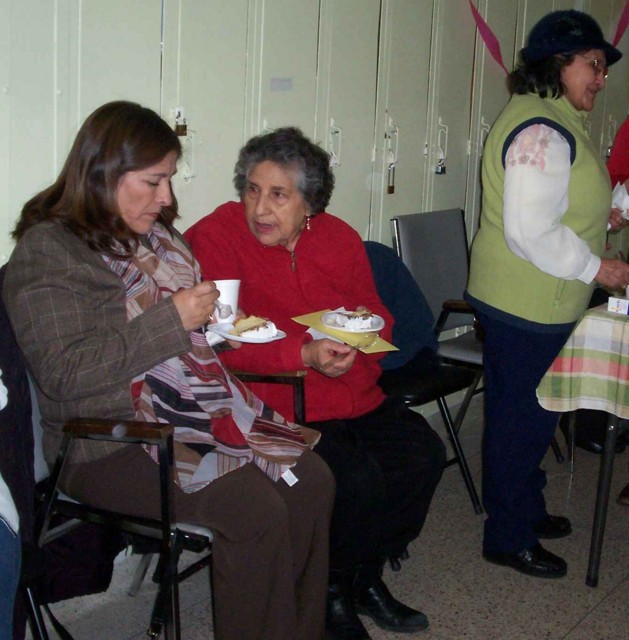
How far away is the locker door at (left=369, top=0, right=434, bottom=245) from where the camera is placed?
3.29 meters

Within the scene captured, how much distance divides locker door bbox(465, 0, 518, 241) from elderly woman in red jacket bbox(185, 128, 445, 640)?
73.4 inches

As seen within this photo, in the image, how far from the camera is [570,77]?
238cm

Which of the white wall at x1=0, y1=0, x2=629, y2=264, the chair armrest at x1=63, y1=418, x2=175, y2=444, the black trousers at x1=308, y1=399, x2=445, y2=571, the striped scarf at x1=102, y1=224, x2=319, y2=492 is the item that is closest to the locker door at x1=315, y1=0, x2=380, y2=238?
the white wall at x1=0, y1=0, x2=629, y2=264

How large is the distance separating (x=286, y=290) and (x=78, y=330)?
2.32 ft

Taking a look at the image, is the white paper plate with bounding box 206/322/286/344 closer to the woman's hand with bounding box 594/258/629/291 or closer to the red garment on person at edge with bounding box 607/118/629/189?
the woman's hand with bounding box 594/258/629/291

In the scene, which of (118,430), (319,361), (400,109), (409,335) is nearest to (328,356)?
(319,361)

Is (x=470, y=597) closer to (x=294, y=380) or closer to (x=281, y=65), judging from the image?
(x=294, y=380)

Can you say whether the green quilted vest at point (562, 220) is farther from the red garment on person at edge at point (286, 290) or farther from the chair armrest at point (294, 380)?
the chair armrest at point (294, 380)

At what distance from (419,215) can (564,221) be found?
96 cm

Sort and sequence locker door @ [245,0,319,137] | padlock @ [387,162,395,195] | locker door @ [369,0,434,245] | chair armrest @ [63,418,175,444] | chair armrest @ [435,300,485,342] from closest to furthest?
1. chair armrest @ [63,418,175,444]
2. locker door @ [245,0,319,137]
3. chair armrest @ [435,300,485,342]
4. locker door @ [369,0,434,245]
5. padlock @ [387,162,395,195]

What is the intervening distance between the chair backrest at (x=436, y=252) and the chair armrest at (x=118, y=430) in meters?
1.69

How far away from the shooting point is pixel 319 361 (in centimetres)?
212

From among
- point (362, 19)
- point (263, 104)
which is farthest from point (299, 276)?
point (362, 19)

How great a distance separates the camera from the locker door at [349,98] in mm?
2955
